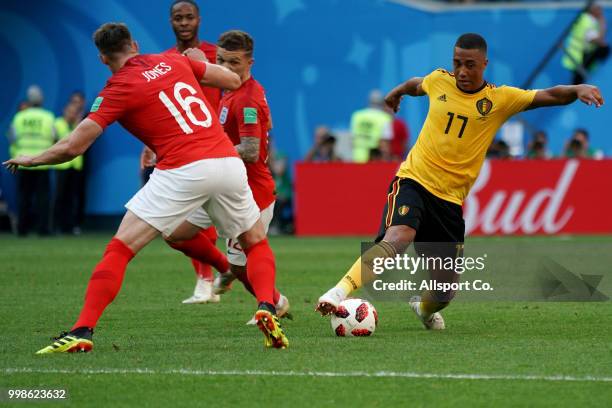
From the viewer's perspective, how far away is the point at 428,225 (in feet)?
29.1

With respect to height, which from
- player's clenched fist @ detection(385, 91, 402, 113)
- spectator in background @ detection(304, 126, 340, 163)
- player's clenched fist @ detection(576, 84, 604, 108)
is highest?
player's clenched fist @ detection(576, 84, 604, 108)

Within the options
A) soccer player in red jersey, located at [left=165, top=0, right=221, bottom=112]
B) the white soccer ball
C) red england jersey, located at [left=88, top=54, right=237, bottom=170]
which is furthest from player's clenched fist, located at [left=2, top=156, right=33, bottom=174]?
soccer player in red jersey, located at [left=165, top=0, right=221, bottom=112]

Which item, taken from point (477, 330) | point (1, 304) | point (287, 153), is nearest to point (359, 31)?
point (287, 153)

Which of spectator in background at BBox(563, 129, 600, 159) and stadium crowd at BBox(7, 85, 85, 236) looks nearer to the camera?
spectator in background at BBox(563, 129, 600, 159)

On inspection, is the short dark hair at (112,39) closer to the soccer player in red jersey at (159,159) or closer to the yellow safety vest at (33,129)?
the soccer player in red jersey at (159,159)

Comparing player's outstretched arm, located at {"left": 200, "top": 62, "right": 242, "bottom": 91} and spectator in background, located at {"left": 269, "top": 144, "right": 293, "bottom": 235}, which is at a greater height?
player's outstretched arm, located at {"left": 200, "top": 62, "right": 242, "bottom": 91}

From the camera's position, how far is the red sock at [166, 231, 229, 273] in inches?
400

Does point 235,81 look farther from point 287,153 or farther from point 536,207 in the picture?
point 287,153

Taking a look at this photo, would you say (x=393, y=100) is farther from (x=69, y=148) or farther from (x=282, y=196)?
(x=282, y=196)

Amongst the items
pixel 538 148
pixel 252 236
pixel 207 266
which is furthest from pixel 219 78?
pixel 538 148

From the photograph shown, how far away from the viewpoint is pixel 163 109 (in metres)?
7.99

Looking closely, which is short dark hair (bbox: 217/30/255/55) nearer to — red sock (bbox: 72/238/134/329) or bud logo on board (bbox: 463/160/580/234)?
red sock (bbox: 72/238/134/329)

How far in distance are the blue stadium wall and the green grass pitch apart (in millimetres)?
11994

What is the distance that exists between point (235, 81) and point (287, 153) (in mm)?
15915
